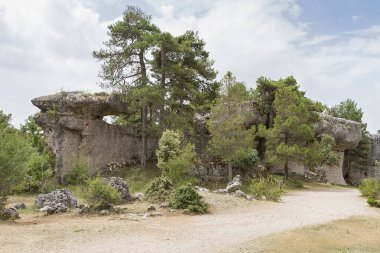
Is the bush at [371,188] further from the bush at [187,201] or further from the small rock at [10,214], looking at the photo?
the small rock at [10,214]

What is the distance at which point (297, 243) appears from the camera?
1312cm

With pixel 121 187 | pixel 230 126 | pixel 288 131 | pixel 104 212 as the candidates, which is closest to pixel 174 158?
pixel 121 187

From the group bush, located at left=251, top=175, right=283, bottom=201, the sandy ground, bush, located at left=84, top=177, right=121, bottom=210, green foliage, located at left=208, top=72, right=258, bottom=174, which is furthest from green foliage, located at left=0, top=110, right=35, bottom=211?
green foliage, located at left=208, top=72, right=258, bottom=174

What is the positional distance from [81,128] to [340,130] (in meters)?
24.7

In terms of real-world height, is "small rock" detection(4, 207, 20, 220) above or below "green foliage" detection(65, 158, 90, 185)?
below

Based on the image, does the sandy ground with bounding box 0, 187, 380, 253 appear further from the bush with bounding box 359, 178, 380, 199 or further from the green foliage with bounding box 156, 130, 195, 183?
the bush with bounding box 359, 178, 380, 199

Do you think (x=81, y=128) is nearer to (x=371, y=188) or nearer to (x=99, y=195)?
(x=99, y=195)

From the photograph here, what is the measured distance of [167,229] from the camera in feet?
47.7

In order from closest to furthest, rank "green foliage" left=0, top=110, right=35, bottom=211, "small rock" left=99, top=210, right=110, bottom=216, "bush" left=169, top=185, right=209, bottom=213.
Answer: "green foliage" left=0, top=110, right=35, bottom=211, "small rock" left=99, top=210, right=110, bottom=216, "bush" left=169, top=185, right=209, bottom=213

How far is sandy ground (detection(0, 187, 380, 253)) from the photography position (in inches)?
463

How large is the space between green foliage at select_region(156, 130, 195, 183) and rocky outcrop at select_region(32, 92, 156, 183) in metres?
9.60

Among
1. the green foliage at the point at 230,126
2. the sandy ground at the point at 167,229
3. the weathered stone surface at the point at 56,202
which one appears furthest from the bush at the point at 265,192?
the weathered stone surface at the point at 56,202

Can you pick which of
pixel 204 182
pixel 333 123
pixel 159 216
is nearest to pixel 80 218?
pixel 159 216

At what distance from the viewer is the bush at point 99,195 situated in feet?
58.3
